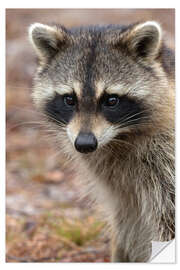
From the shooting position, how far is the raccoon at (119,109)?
368 centimetres

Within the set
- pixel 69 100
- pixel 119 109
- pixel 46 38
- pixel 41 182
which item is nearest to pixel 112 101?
pixel 119 109

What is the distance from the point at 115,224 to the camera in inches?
180

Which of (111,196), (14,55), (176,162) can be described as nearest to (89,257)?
(111,196)

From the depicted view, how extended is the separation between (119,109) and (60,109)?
0.45m

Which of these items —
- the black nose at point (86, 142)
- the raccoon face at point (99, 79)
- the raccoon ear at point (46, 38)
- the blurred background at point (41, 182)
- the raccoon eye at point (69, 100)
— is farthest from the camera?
the blurred background at point (41, 182)

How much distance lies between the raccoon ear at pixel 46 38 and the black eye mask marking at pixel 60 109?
364mm

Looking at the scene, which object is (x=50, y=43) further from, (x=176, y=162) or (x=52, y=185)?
(x=52, y=185)

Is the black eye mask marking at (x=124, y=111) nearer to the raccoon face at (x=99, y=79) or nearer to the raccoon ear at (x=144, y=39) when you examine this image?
the raccoon face at (x=99, y=79)

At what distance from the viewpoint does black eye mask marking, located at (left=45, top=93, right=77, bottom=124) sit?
12.5 feet

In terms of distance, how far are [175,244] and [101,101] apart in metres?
1.19

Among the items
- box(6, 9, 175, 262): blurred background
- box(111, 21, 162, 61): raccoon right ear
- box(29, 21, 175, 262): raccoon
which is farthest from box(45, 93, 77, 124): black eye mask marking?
box(111, 21, 162, 61): raccoon right ear

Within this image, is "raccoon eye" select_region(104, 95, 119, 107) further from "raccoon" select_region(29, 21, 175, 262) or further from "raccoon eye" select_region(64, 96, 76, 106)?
"raccoon eye" select_region(64, 96, 76, 106)

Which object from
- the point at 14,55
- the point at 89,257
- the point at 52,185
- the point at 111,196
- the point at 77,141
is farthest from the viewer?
the point at 14,55

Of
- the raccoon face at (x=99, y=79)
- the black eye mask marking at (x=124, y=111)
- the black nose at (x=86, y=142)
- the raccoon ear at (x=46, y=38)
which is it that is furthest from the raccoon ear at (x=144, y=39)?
the black nose at (x=86, y=142)
